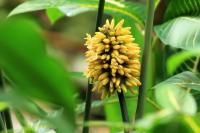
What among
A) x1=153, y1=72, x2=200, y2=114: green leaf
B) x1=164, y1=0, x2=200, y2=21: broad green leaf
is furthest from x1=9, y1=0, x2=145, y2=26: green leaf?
x1=153, y1=72, x2=200, y2=114: green leaf

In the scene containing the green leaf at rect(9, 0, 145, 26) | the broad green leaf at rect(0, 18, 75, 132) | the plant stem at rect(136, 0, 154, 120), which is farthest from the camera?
the green leaf at rect(9, 0, 145, 26)

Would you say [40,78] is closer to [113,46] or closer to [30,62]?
[30,62]

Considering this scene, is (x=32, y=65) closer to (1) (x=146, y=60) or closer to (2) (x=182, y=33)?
(1) (x=146, y=60)

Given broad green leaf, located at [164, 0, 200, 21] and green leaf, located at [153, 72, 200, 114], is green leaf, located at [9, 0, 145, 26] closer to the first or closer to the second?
broad green leaf, located at [164, 0, 200, 21]

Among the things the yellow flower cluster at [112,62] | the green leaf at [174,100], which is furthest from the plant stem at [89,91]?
the green leaf at [174,100]

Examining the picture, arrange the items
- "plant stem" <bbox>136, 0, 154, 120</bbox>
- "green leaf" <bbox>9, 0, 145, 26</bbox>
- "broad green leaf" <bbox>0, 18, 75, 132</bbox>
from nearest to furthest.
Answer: "broad green leaf" <bbox>0, 18, 75, 132</bbox>, "plant stem" <bbox>136, 0, 154, 120</bbox>, "green leaf" <bbox>9, 0, 145, 26</bbox>

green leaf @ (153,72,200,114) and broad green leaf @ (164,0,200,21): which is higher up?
broad green leaf @ (164,0,200,21)

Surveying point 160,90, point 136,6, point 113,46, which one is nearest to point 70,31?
point 136,6

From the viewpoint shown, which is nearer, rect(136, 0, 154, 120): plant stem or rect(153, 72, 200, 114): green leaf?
rect(153, 72, 200, 114): green leaf

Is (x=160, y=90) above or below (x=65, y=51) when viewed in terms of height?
above
